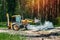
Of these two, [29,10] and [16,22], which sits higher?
[29,10]

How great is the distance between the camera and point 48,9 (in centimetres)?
320

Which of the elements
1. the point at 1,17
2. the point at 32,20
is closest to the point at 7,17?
the point at 1,17

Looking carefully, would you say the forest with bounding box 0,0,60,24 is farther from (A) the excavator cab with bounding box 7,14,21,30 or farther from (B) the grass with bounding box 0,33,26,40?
(B) the grass with bounding box 0,33,26,40

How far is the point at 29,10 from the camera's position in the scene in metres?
3.19

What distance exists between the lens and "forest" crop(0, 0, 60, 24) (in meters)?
3.18

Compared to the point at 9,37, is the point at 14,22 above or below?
above

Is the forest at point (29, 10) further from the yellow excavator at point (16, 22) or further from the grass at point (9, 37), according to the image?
the grass at point (9, 37)

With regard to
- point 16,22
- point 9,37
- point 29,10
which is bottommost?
point 9,37

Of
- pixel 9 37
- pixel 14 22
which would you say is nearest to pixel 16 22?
pixel 14 22

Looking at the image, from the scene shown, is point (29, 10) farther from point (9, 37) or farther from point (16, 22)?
point (9, 37)

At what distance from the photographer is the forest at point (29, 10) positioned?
10.4ft

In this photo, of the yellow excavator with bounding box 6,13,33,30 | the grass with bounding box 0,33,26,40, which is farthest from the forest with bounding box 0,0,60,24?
the grass with bounding box 0,33,26,40

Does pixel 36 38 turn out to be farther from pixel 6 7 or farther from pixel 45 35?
pixel 6 7

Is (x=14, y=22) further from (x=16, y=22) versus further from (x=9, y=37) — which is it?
(x=9, y=37)
